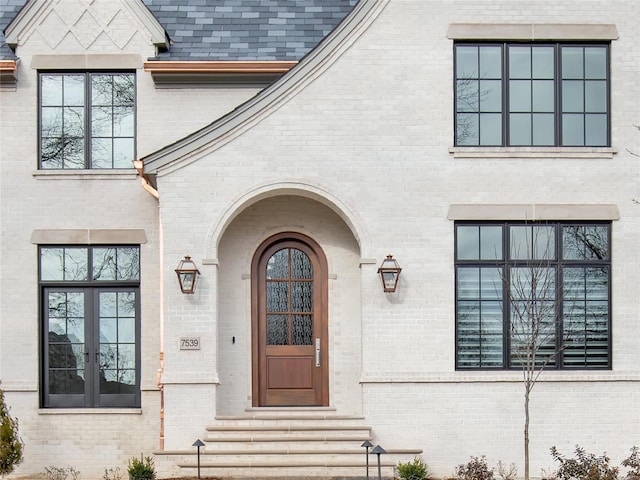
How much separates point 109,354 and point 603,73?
887 cm

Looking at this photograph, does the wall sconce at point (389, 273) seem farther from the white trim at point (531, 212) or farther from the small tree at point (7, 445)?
the small tree at point (7, 445)

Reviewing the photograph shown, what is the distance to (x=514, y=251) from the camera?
1379cm

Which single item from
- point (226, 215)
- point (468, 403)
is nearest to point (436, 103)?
point (226, 215)

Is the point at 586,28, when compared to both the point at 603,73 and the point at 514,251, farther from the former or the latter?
the point at 514,251

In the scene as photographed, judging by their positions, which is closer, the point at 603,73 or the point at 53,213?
the point at 603,73

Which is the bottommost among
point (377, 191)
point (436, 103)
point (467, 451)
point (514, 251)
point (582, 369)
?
point (467, 451)

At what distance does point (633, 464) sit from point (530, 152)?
464cm

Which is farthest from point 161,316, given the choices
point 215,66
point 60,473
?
point 215,66

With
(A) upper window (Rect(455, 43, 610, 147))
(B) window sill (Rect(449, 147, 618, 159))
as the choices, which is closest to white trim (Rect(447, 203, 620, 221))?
(B) window sill (Rect(449, 147, 618, 159))

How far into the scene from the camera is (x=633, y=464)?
12.0m

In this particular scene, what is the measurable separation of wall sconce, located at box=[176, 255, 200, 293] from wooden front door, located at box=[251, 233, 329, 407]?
1.41 meters

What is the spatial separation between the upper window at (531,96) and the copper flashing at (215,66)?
116 inches

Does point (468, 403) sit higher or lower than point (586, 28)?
lower

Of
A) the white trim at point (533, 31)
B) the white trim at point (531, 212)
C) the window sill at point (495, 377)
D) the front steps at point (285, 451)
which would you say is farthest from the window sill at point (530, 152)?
the front steps at point (285, 451)
